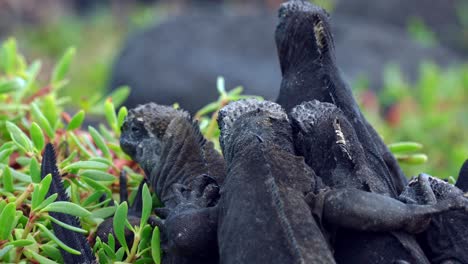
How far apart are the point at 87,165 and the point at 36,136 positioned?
19 centimetres

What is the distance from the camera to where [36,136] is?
7.68ft

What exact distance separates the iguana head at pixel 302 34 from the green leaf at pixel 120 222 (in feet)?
2.26

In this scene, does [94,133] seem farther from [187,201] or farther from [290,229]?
[290,229]

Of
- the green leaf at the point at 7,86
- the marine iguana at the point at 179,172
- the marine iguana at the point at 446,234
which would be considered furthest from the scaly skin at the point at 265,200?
the green leaf at the point at 7,86

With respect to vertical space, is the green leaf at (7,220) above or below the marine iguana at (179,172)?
below

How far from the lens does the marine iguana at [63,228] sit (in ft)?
6.79

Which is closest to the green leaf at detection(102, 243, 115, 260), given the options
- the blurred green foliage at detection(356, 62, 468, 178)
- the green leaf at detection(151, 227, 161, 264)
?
the green leaf at detection(151, 227, 161, 264)

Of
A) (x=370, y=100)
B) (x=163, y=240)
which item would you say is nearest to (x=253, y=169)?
(x=163, y=240)

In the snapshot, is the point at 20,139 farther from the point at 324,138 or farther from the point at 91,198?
the point at 324,138

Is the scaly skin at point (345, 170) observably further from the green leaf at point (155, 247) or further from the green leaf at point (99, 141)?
the green leaf at point (99, 141)

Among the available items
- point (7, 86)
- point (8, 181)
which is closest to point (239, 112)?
point (8, 181)

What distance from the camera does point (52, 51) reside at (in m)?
12.4

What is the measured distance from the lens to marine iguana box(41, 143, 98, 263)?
207 cm

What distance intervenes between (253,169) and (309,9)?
0.69m
